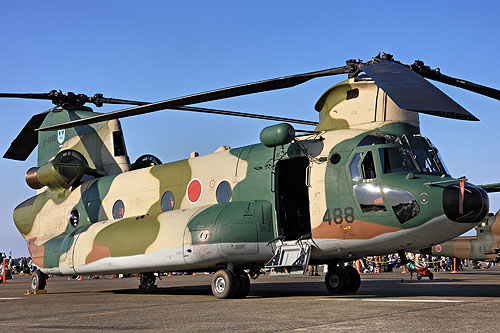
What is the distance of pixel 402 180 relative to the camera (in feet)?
42.7

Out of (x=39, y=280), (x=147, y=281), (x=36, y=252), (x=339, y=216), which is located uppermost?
(x=339, y=216)

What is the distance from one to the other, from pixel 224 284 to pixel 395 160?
5.14 meters

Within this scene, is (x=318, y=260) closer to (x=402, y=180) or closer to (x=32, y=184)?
(x=402, y=180)

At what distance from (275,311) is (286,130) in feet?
15.9

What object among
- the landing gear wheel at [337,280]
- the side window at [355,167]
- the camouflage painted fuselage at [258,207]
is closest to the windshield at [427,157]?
the camouflage painted fuselage at [258,207]

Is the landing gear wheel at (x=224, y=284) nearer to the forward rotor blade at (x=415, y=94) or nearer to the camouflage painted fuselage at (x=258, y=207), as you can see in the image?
the camouflage painted fuselage at (x=258, y=207)

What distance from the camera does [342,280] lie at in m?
15.8

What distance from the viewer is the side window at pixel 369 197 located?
13.2 metres

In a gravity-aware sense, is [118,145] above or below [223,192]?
above

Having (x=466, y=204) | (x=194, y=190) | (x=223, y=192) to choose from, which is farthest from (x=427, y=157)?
(x=194, y=190)

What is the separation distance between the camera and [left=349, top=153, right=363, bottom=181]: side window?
13.6 meters

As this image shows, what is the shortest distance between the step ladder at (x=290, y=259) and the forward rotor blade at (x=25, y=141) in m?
12.4

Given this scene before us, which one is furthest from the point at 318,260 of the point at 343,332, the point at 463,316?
the point at 343,332

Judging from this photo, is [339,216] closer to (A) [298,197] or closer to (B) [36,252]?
(A) [298,197]
